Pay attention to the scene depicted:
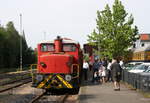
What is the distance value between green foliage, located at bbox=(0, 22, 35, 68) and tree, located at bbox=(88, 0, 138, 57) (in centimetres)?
2159

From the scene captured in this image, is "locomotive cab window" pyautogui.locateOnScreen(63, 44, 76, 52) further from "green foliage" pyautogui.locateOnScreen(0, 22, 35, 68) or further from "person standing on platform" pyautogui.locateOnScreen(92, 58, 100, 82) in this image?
"green foliage" pyautogui.locateOnScreen(0, 22, 35, 68)

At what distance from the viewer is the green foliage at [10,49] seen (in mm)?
63641

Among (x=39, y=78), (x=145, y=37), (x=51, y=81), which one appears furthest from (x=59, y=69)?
(x=145, y=37)

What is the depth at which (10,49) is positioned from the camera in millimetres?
66062

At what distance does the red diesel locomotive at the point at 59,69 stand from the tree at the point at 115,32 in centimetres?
2786

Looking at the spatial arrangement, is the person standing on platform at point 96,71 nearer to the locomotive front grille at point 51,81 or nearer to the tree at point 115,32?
the locomotive front grille at point 51,81

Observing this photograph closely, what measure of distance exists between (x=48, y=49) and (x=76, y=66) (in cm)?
197

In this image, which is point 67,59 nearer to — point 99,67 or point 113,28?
point 99,67

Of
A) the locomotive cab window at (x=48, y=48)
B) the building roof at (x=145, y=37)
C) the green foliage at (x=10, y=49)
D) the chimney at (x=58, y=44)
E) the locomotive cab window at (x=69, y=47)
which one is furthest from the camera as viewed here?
the building roof at (x=145, y=37)

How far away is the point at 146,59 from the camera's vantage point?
37938 millimetres

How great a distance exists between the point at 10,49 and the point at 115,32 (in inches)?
1131

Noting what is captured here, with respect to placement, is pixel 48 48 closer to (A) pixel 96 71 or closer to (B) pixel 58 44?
(B) pixel 58 44

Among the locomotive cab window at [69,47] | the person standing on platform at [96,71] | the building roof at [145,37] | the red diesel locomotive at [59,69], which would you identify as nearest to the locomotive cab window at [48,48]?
the red diesel locomotive at [59,69]

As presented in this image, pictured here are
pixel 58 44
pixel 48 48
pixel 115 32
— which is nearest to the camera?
pixel 58 44
